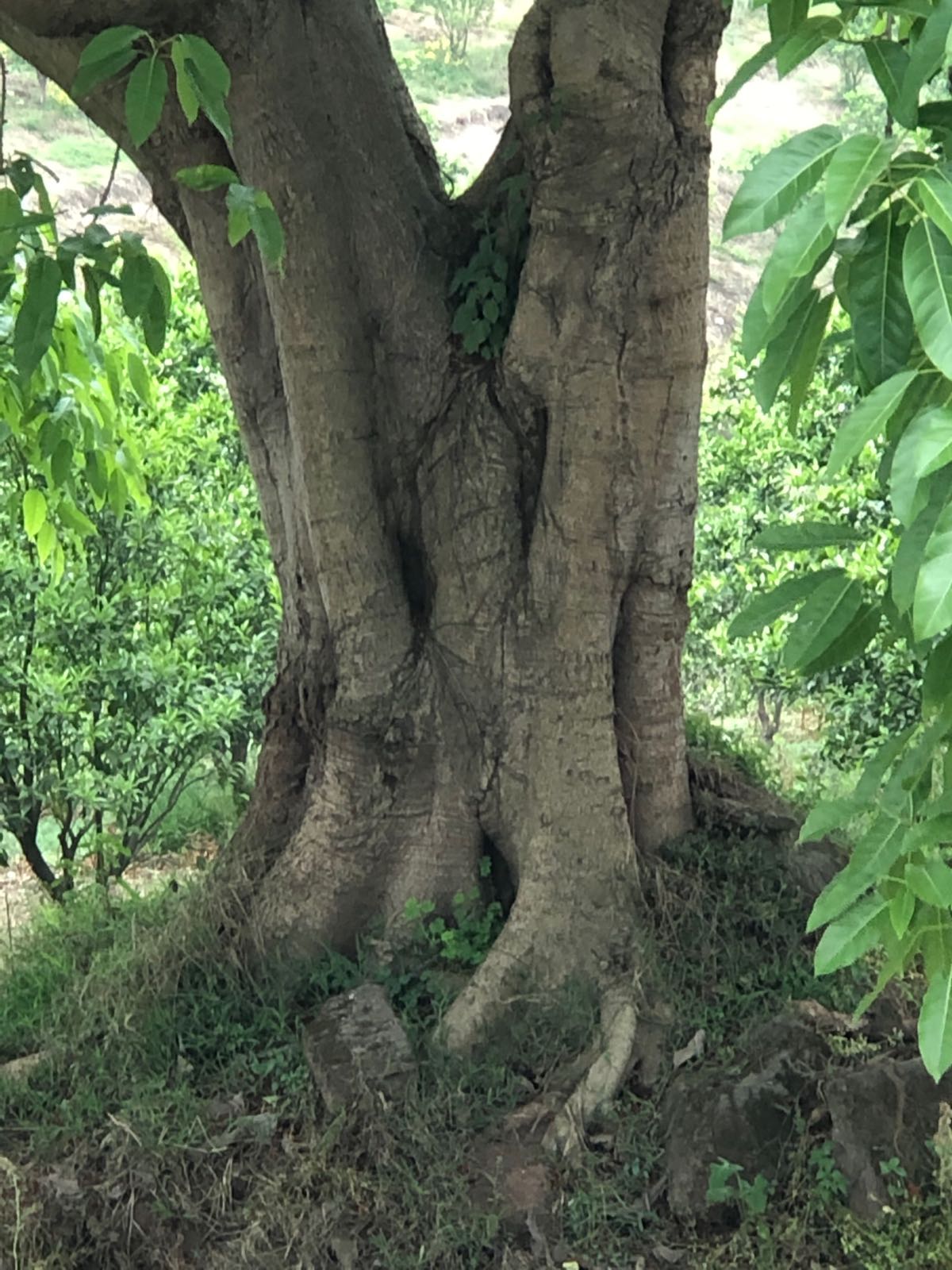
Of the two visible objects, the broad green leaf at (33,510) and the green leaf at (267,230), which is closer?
the green leaf at (267,230)

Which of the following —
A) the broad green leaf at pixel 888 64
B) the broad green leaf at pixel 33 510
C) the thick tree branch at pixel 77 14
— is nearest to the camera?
the broad green leaf at pixel 888 64

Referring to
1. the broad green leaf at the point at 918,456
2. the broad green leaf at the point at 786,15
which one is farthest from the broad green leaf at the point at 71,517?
the broad green leaf at the point at 918,456

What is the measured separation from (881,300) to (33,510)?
2.95 meters

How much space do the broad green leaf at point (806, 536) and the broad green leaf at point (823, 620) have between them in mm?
68

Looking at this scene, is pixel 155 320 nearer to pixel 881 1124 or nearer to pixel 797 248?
pixel 797 248

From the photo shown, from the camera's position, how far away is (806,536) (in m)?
1.86

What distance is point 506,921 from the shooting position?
3604 mm

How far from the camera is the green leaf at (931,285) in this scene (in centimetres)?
132

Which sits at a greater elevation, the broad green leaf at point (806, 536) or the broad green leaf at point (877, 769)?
the broad green leaf at point (806, 536)

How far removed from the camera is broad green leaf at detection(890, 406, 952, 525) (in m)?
1.29

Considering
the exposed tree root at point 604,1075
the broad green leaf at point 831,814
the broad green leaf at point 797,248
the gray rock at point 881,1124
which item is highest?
the broad green leaf at point 797,248

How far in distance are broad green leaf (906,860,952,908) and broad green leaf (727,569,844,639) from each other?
0.41 meters

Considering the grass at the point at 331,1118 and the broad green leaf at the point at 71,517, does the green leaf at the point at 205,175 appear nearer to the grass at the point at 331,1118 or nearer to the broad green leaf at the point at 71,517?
the broad green leaf at the point at 71,517

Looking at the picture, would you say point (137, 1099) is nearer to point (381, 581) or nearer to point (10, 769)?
point (381, 581)
